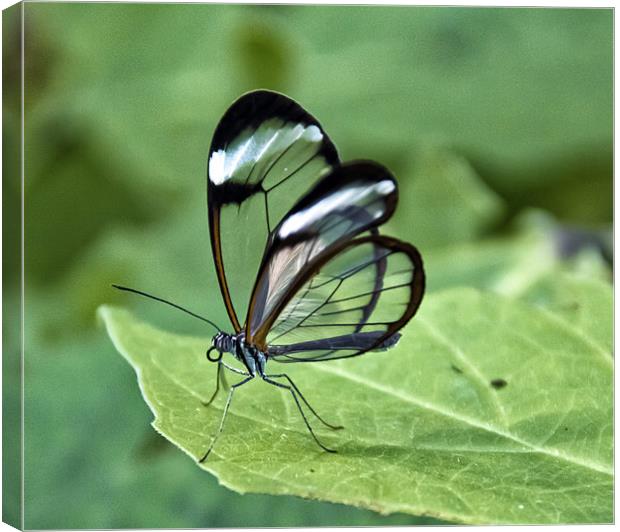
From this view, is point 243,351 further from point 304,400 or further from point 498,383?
point 498,383

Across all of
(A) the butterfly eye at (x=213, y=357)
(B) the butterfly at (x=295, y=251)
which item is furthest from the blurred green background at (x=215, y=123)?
(B) the butterfly at (x=295, y=251)

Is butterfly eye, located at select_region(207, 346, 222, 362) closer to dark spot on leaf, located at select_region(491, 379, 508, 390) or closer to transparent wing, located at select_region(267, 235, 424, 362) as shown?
transparent wing, located at select_region(267, 235, 424, 362)

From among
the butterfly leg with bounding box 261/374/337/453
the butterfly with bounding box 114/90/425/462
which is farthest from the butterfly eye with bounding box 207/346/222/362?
the butterfly leg with bounding box 261/374/337/453

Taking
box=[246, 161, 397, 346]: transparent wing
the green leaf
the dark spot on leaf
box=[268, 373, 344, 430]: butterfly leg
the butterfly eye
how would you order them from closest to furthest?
the green leaf → box=[246, 161, 397, 346]: transparent wing → box=[268, 373, 344, 430]: butterfly leg → the dark spot on leaf → the butterfly eye

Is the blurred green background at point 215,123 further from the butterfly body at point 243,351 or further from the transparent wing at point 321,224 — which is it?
the transparent wing at point 321,224

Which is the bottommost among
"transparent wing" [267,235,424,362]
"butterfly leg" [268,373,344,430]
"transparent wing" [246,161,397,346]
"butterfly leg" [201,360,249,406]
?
"butterfly leg" [201,360,249,406]
